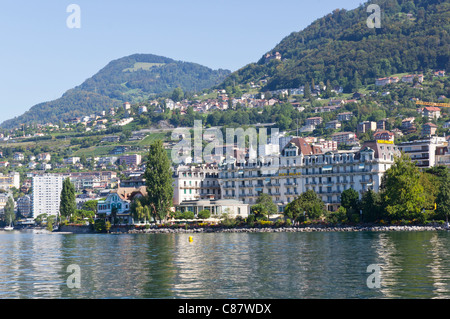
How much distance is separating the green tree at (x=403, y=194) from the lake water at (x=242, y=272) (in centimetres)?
2819

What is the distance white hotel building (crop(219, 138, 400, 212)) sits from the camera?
113062mm

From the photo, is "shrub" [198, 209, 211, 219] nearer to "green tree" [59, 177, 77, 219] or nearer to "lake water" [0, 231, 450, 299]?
"green tree" [59, 177, 77, 219]

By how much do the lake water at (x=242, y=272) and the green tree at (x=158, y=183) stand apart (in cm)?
4696

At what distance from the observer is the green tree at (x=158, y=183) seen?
11200cm

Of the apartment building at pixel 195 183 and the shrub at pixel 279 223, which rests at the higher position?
the apartment building at pixel 195 183

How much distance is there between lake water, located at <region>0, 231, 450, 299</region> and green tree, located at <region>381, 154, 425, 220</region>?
28.2m

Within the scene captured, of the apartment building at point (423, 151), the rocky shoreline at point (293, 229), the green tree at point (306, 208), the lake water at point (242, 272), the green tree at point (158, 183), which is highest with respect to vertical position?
the apartment building at point (423, 151)

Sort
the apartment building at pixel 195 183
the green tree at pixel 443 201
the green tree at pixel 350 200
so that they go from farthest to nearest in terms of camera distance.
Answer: the apartment building at pixel 195 183, the green tree at pixel 350 200, the green tree at pixel 443 201

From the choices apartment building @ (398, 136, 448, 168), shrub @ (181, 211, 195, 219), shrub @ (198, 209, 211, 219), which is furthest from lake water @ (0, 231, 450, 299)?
apartment building @ (398, 136, 448, 168)

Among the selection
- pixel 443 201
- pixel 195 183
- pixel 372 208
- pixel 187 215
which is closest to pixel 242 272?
pixel 443 201

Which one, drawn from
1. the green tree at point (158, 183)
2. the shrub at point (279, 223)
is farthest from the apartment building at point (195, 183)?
the shrub at point (279, 223)

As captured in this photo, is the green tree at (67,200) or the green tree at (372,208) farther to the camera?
the green tree at (67,200)

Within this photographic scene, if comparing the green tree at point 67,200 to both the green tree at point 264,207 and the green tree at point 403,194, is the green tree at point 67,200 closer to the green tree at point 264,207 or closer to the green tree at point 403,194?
the green tree at point 264,207

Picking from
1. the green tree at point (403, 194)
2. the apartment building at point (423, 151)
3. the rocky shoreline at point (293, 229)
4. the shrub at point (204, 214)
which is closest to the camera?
the rocky shoreline at point (293, 229)
